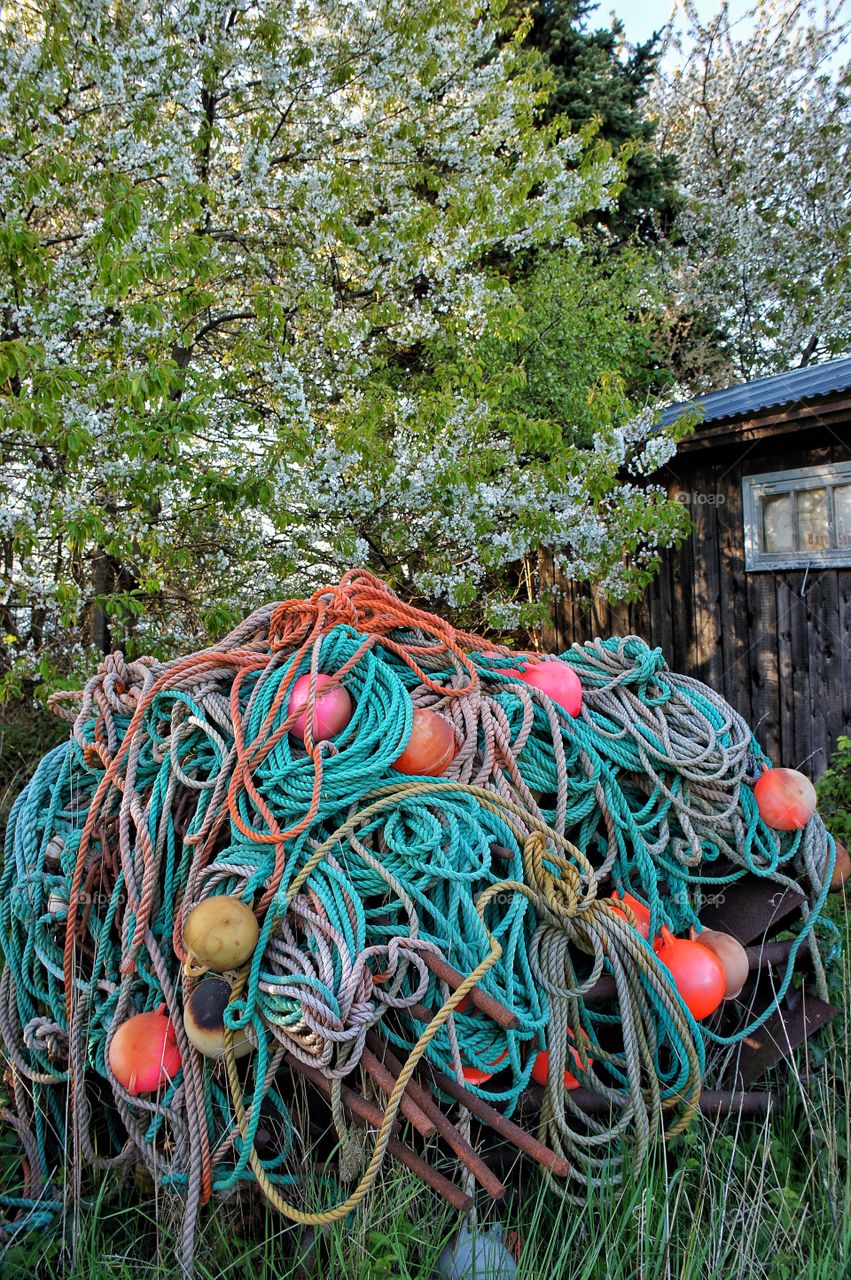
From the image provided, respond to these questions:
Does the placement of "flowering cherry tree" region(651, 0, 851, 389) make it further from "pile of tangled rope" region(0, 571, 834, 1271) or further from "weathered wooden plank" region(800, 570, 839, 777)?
"pile of tangled rope" region(0, 571, 834, 1271)

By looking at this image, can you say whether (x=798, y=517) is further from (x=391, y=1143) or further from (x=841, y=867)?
(x=391, y=1143)

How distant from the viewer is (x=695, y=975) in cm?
205

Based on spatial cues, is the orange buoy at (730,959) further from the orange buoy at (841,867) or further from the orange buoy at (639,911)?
the orange buoy at (841,867)

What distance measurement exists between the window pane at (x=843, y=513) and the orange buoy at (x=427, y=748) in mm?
4610

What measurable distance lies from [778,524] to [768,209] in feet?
32.2

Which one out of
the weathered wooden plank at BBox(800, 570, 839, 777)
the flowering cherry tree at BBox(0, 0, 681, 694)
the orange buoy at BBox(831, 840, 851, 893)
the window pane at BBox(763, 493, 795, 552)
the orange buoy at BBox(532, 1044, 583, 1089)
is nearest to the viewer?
the orange buoy at BBox(532, 1044, 583, 1089)

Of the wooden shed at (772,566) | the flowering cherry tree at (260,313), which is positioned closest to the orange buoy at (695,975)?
the flowering cherry tree at (260,313)

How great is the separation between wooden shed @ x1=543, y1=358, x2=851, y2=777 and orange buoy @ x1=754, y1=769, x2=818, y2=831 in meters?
3.42

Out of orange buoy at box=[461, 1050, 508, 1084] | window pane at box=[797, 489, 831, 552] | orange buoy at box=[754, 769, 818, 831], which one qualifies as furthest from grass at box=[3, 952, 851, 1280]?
window pane at box=[797, 489, 831, 552]

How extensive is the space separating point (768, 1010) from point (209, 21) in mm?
5793

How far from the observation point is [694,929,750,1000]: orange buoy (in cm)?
216

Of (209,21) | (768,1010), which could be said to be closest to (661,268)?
(209,21)

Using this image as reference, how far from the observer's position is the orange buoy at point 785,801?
2.41 metres
